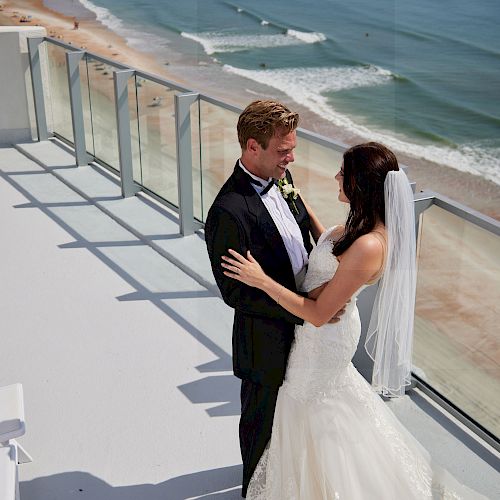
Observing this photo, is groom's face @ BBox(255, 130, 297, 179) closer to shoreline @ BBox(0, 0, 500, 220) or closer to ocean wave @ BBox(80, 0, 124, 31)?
shoreline @ BBox(0, 0, 500, 220)

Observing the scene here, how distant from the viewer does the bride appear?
2.69 metres

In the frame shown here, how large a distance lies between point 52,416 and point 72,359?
561 mm

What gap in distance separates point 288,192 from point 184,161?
2.96 meters

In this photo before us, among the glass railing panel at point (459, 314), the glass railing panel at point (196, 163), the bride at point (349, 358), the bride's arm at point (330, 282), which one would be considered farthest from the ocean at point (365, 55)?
the bride's arm at point (330, 282)

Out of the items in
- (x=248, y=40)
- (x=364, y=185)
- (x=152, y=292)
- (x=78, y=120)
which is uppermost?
(x=364, y=185)

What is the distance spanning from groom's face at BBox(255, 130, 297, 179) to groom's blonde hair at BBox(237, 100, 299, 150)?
19 millimetres

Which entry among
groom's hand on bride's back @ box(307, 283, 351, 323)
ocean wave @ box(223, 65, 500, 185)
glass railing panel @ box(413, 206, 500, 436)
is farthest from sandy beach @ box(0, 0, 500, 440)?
ocean wave @ box(223, 65, 500, 185)

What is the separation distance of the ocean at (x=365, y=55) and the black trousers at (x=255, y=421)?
21.2 metres

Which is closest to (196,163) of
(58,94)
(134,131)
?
(134,131)

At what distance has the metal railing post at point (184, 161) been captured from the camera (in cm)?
568

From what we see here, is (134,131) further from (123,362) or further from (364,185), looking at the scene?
(364,185)

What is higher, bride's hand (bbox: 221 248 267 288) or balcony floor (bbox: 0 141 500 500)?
bride's hand (bbox: 221 248 267 288)

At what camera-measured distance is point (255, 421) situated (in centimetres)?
315

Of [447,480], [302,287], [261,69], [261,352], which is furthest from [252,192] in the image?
[261,69]
